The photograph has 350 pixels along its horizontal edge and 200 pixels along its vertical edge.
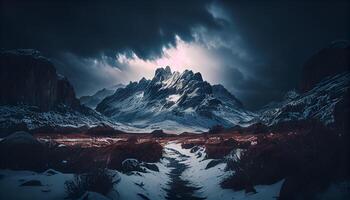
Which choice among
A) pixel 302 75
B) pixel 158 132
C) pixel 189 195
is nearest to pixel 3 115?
pixel 158 132

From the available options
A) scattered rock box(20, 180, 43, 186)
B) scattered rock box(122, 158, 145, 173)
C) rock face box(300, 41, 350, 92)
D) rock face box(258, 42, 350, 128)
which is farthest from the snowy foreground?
rock face box(300, 41, 350, 92)

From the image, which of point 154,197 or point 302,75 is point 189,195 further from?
point 302,75

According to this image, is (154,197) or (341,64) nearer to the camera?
(154,197)

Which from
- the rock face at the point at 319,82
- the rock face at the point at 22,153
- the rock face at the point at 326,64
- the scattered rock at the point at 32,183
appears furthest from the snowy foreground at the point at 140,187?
the rock face at the point at 326,64

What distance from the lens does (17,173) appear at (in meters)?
26.9

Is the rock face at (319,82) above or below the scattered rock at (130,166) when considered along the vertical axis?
above

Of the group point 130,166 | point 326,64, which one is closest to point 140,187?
point 130,166

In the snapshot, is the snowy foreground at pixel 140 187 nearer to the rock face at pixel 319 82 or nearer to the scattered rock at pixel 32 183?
the scattered rock at pixel 32 183

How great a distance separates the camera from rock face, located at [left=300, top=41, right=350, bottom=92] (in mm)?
152500

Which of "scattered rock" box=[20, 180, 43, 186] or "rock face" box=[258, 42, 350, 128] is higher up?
"rock face" box=[258, 42, 350, 128]

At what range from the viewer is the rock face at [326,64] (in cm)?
15250

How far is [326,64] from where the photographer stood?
15938 cm

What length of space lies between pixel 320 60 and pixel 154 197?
6175 inches

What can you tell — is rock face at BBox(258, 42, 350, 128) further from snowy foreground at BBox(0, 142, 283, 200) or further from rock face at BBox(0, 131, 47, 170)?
rock face at BBox(0, 131, 47, 170)
